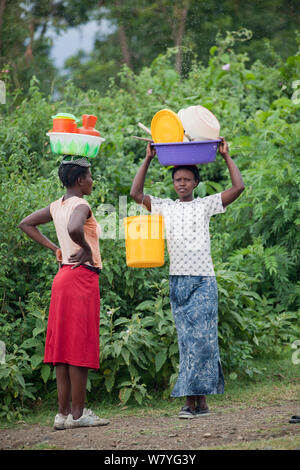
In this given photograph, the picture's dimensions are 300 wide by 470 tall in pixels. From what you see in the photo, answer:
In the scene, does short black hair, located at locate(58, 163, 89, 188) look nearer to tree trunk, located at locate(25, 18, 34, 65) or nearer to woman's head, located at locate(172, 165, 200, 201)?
woman's head, located at locate(172, 165, 200, 201)

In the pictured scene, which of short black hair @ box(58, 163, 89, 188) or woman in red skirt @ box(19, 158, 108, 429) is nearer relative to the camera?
woman in red skirt @ box(19, 158, 108, 429)

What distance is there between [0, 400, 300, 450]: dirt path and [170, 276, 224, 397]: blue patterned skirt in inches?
7.9

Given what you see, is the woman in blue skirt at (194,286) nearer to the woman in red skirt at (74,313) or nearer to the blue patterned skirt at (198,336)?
the blue patterned skirt at (198,336)

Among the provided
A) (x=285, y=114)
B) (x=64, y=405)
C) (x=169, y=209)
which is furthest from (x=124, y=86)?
Answer: (x=64, y=405)

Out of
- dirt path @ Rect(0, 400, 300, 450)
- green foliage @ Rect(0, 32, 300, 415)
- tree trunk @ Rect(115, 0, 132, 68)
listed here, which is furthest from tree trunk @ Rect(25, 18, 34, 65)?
dirt path @ Rect(0, 400, 300, 450)

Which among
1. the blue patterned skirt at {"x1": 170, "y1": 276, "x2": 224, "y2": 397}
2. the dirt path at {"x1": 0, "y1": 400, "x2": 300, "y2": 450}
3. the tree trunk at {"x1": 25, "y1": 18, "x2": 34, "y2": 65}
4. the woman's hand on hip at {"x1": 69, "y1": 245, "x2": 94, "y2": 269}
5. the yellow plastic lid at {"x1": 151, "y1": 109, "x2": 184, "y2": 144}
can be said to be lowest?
the dirt path at {"x1": 0, "y1": 400, "x2": 300, "y2": 450}

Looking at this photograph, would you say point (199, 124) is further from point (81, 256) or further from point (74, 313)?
point (74, 313)

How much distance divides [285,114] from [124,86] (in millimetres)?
3603

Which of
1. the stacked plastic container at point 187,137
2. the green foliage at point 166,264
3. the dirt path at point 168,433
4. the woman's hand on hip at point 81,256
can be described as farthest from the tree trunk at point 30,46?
the dirt path at point 168,433

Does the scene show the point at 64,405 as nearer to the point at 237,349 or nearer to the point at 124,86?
the point at 237,349

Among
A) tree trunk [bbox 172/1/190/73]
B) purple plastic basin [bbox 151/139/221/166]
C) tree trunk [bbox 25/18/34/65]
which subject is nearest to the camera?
purple plastic basin [bbox 151/139/221/166]

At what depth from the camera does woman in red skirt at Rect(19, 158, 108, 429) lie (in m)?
3.79

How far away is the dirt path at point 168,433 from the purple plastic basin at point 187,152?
147 centimetres

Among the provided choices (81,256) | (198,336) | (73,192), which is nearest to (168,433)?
(198,336)
